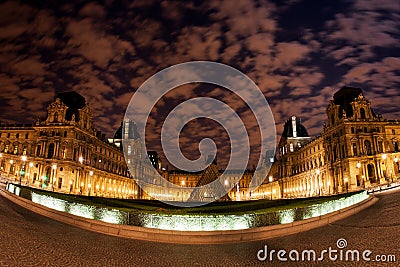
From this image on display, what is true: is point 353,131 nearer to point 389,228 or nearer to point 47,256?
point 389,228

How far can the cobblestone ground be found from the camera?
13.2 meters

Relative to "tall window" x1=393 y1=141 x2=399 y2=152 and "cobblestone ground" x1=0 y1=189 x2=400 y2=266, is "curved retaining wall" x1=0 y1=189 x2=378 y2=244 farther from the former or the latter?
"tall window" x1=393 y1=141 x2=399 y2=152

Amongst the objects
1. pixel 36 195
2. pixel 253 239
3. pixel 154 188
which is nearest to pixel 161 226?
pixel 253 239

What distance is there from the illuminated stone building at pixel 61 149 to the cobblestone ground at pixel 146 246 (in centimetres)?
5034

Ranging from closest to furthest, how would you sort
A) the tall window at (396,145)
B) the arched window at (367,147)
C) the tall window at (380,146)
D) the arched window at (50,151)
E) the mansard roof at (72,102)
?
the tall window at (380,146) < the arched window at (367,147) < the tall window at (396,145) < the arched window at (50,151) < the mansard roof at (72,102)

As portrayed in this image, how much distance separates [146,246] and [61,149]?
205ft

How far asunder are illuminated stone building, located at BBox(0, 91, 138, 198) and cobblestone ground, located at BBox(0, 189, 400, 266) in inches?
1982

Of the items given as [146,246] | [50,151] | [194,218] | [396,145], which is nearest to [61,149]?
[50,151]

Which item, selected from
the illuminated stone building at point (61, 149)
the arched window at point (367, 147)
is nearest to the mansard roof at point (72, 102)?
the illuminated stone building at point (61, 149)

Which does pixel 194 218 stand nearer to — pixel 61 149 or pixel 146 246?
pixel 146 246

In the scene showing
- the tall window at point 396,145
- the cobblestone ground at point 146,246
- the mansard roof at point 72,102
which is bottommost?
the cobblestone ground at point 146,246

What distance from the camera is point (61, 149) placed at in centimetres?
7319

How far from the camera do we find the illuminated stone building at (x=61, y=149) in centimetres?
7112

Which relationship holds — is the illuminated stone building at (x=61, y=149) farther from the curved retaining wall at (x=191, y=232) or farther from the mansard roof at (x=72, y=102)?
the curved retaining wall at (x=191, y=232)
